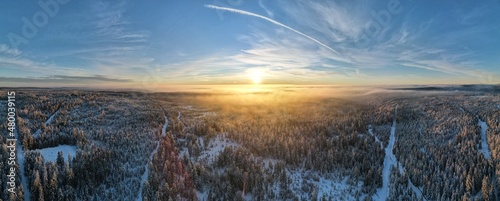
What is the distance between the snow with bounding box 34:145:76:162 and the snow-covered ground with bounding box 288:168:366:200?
2219 inches

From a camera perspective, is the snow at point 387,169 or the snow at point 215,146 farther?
the snow at point 215,146

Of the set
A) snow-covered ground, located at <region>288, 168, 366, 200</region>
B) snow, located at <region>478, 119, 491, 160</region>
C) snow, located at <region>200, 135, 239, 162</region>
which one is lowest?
snow-covered ground, located at <region>288, 168, 366, 200</region>

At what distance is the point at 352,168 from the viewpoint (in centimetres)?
6738

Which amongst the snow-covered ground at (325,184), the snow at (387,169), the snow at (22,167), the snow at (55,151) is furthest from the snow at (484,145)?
the snow at (55,151)

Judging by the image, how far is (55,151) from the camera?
191ft

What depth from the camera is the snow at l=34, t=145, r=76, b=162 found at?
5369cm

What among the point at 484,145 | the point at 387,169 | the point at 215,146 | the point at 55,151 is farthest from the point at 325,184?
the point at 55,151

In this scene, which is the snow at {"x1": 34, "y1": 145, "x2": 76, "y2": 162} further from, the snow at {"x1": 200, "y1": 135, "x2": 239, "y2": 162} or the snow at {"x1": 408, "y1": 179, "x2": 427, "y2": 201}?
the snow at {"x1": 408, "y1": 179, "x2": 427, "y2": 201}

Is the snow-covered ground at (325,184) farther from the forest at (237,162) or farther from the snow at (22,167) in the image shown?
the snow at (22,167)

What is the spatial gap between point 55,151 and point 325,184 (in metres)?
69.1

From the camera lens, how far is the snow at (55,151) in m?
53.7

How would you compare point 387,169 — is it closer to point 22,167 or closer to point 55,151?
point 22,167

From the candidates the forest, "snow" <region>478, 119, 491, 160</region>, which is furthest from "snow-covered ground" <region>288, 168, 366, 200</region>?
"snow" <region>478, 119, 491, 160</region>

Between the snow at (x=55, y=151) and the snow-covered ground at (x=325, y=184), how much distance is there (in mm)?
56368
